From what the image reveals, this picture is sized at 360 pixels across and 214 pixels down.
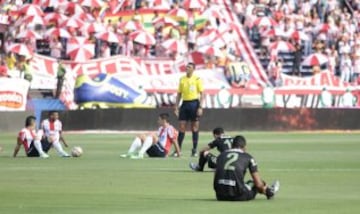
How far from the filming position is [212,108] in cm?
4812

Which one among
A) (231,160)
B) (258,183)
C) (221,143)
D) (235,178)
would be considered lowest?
(221,143)

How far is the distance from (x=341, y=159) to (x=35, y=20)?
67.8 feet

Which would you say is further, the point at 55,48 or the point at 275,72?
the point at 275,72

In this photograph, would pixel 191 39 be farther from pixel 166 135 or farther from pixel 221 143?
pixel 221 143

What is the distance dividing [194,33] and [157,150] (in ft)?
77.1

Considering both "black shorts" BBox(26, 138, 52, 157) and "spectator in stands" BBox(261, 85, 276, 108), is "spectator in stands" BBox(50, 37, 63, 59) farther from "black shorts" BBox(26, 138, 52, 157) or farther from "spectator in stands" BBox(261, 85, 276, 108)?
"black shorts" BBox(26, 138, 52, 157)

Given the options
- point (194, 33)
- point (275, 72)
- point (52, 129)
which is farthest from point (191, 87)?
point (275, 72)

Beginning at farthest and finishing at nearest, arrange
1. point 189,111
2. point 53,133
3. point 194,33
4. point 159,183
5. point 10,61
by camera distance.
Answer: point 194,33 < point 10,61 < point 189,111 < point 53,133 < point 159,183

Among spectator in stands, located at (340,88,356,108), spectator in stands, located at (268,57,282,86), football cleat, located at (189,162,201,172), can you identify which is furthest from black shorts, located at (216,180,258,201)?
spectator in stands, located at (268,57,282,86)

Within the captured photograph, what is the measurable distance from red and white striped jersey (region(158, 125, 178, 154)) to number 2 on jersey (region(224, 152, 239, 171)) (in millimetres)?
11151

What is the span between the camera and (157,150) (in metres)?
31.0

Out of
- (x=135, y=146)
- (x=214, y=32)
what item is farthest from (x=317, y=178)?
(x=214, y=32)

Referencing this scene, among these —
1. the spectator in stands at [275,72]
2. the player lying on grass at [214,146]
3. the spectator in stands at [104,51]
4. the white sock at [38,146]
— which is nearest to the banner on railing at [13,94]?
the spectator in stands at [104,51]

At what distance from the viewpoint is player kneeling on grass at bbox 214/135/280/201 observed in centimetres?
1916
